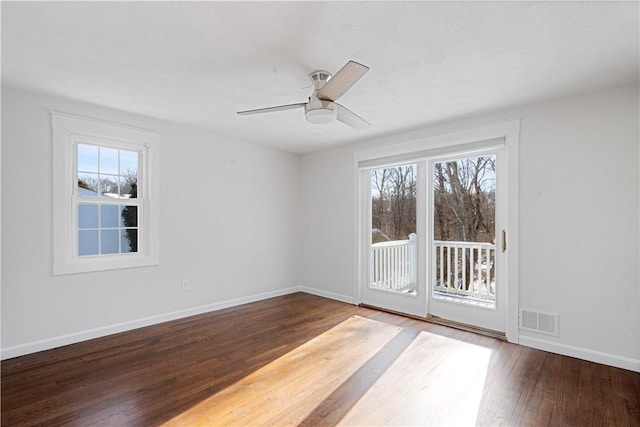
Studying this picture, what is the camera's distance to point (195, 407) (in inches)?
82.0

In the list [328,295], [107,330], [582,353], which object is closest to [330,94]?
[582,353]

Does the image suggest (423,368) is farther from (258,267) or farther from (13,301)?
(13,301)

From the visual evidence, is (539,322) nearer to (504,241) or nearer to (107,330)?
(504,241)

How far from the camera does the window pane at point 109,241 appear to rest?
11.2ft

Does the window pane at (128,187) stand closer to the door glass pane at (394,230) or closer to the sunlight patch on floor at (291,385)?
the sunlight patch on floor at (291,385)

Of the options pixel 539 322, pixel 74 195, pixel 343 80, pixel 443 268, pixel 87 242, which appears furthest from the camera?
pixel 443 268

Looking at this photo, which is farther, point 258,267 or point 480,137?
point 258,267

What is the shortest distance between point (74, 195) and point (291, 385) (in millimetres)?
2862

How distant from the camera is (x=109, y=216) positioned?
348cm

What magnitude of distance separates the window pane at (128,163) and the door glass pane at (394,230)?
10.1ft

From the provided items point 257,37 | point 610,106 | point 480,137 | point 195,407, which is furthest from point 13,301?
point 610,106

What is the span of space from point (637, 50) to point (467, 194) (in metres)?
1.84

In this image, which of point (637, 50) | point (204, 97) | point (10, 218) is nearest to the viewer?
point (637, 50)

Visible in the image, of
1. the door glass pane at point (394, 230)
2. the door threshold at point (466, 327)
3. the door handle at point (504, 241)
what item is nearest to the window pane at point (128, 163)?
the door glass pane at point (394, 230)
